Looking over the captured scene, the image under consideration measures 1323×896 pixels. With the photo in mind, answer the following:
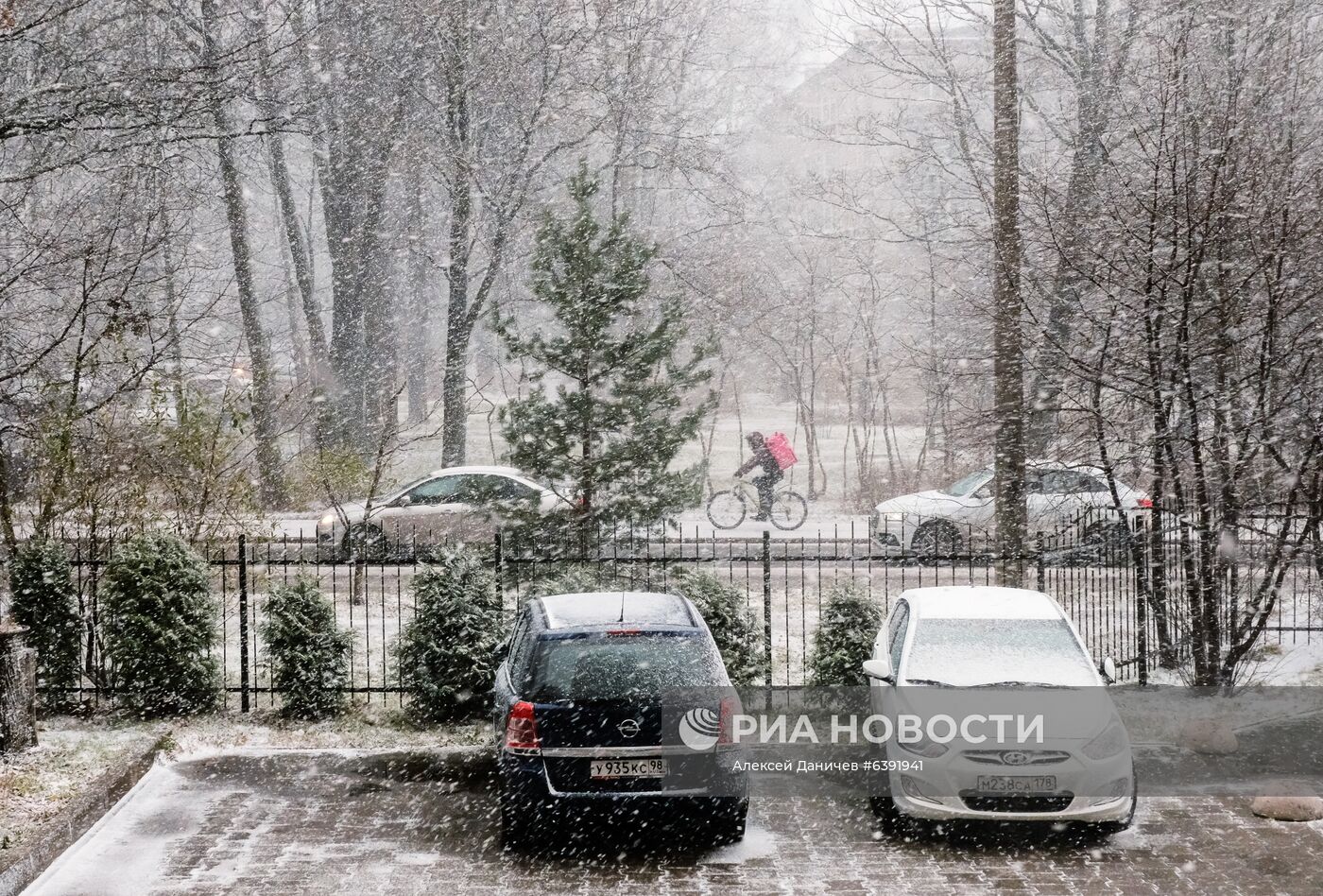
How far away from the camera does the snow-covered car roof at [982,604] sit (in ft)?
28.0

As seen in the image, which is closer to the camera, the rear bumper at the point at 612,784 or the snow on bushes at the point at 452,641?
the rear bumper at the point at 612,784

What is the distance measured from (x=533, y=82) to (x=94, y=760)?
20740 millimetres

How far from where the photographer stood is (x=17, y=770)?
28.8 ft

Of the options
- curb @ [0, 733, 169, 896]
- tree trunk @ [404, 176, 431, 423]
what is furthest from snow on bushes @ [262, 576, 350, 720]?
tree trunk @ [404, 176, 431, 423]

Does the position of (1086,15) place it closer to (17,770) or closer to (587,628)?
(587,628)

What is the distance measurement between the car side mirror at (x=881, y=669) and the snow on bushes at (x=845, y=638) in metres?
1.87

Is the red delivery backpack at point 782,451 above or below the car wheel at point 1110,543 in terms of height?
above

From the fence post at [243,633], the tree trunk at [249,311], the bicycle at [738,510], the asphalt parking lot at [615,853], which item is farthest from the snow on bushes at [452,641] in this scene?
the bicycle at [738,510]

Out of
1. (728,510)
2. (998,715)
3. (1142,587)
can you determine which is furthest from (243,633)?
(728,510)

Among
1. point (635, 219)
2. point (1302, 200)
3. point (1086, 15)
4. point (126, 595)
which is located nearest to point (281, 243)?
point (635, 219)


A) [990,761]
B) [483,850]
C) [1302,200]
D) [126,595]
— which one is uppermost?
[1302,200]

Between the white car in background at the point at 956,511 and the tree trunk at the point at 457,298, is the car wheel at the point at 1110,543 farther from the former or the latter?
the tree trunk at the point at 457,298

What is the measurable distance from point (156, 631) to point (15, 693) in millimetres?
1533

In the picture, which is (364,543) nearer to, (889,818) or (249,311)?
(889,818)
